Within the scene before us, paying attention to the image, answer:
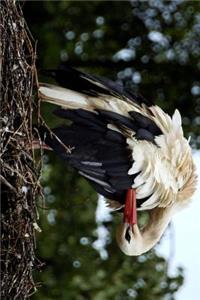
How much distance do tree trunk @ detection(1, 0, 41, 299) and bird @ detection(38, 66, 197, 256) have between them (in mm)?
70

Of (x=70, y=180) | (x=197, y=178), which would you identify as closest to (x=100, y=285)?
(x=70, y=180)

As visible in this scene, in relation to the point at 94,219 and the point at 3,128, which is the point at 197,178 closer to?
the point at 3,128

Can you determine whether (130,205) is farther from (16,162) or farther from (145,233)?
(16,162)

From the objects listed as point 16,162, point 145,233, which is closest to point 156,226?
point 145,233

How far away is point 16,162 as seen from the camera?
5.30 feet

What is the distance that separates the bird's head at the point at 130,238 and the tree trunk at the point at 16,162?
0.21 metres

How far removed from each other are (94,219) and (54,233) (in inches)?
6.1

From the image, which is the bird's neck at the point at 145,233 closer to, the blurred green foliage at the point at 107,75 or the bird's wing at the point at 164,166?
the bird's wing at the point at 164,166

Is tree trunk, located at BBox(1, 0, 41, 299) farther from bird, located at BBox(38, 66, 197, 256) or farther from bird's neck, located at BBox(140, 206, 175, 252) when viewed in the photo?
bird's neck, located at BBox(140, 206, 175, 252)

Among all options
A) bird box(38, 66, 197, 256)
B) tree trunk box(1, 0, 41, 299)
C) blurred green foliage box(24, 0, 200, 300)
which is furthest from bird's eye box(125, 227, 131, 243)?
blurred green foliage box(24, 0, 200, 300)

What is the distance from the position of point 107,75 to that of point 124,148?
119cm

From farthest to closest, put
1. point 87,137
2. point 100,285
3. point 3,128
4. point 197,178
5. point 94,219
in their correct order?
1. point 94,219
2. point 100,285
3. point 197,178
4. point 87,137
5. point 3,128

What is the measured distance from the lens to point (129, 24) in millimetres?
2873

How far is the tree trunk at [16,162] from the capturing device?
62.7 inches
